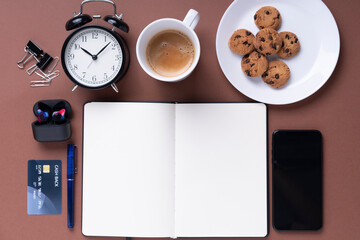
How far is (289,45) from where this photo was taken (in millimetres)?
683

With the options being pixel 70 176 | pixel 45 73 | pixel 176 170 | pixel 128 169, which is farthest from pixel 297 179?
pixel 45 73

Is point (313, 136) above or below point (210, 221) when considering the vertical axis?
above

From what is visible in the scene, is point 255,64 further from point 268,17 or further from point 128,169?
point 128,169

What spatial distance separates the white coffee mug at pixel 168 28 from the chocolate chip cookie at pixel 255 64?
13 cm

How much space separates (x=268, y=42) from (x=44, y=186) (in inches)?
25.7

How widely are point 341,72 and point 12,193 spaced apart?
89cm

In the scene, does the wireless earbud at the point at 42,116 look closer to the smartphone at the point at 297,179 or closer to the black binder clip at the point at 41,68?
the black binder clip at the point at 41,68

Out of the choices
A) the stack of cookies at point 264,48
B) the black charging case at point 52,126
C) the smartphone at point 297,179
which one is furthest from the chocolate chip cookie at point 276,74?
the black charging case at point 52,126

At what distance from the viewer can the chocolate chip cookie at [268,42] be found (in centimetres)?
67

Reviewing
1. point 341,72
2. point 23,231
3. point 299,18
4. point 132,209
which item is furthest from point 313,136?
point 23,231

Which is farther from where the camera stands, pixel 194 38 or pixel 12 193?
pixel 12 193

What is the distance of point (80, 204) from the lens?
2.48 ft

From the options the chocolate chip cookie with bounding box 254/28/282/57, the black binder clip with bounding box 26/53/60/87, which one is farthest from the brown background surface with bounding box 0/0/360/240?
the chocolate chip cookie with bounding box 254/28/282/57

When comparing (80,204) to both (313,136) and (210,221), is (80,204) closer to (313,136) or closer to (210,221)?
(210,221)
